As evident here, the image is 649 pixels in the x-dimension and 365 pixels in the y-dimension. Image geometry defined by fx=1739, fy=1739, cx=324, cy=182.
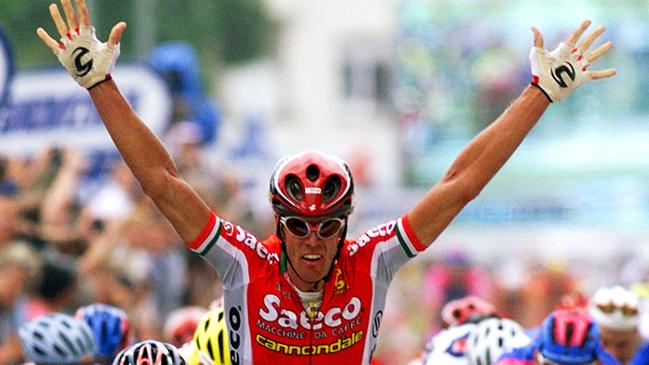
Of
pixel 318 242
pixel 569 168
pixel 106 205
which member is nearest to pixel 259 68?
pixel 569 168

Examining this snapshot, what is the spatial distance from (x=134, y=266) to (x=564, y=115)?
28.9 meters

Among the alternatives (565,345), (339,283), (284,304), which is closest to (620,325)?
(565,345)

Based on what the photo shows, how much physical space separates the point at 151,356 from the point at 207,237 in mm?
660

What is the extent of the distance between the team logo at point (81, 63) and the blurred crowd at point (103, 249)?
3.87 meters

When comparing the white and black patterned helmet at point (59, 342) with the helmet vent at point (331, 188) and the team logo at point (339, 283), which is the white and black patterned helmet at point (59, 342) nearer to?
the team logo at point (339, 283)

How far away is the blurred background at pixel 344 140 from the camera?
14.7 meters

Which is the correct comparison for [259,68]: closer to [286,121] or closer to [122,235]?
[286,121]

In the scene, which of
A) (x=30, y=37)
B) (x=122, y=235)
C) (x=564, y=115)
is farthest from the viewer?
(x=564, y=115)

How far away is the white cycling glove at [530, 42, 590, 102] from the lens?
7.33 meters

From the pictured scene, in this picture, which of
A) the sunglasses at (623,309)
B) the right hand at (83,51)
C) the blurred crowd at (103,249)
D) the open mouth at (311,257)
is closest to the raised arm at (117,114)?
the right hand at (83,51)

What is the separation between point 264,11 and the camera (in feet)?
175

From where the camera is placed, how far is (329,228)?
22.9ft

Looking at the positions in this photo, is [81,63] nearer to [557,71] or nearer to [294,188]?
[294,188]

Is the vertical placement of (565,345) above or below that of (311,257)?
below
